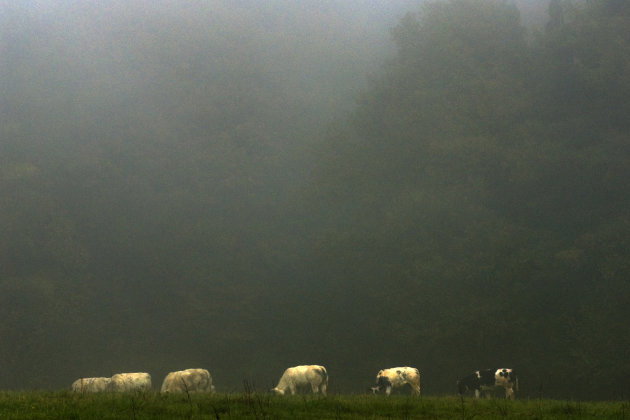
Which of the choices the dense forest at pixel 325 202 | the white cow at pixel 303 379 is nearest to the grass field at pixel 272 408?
the white cow at pixel 303 379

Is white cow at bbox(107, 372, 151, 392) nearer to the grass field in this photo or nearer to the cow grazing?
the cow grazing

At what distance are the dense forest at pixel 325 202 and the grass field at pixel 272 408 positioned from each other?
1604cm

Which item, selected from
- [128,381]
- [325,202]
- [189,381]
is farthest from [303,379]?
[325,202]

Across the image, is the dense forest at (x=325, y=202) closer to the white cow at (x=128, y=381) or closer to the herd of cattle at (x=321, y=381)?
the herd of cattle at (x=321, y=381)

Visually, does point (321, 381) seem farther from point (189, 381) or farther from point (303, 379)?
point (189, 381)

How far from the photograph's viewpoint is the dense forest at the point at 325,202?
3278 cm

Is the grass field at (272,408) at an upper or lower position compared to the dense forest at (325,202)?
lower

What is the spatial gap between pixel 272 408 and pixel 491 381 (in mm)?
14243

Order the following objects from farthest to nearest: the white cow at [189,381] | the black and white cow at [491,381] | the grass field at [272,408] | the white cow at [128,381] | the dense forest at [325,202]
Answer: the dense forest at [325,202] → the white cow at [128,381] → the white cow at [189,381] → the black and white cow at [491,381] → the grass field at [272,408]

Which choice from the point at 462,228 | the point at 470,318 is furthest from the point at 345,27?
the point at 470,318

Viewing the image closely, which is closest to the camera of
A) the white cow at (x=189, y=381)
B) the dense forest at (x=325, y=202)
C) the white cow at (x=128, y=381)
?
the white cow at (x=189, y=381)

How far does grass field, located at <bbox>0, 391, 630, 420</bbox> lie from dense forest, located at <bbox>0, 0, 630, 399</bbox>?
52.6 ft

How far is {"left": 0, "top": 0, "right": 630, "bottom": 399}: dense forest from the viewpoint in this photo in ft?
108

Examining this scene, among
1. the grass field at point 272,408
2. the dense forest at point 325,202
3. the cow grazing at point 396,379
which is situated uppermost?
the dense forest at point 325,202
